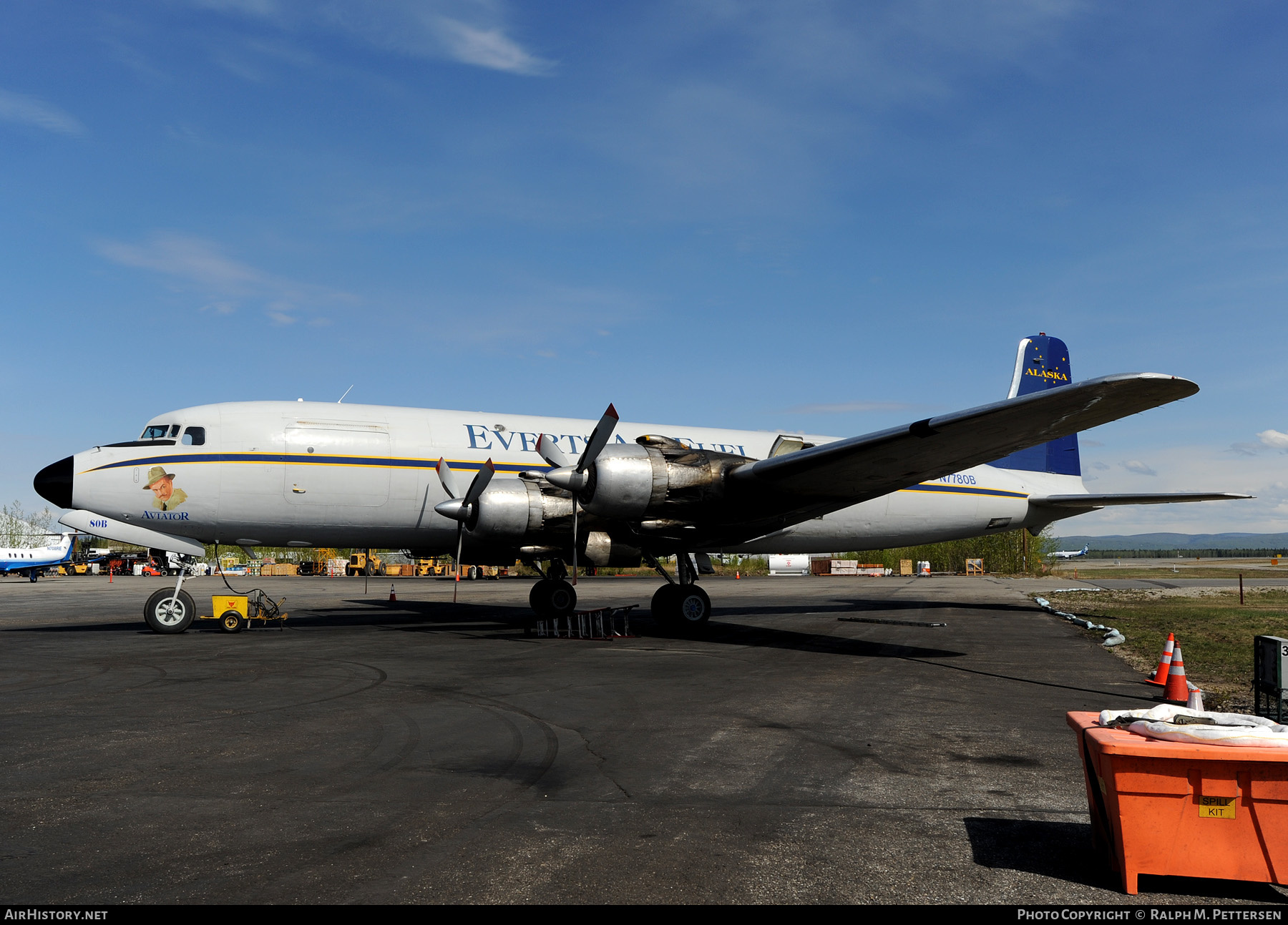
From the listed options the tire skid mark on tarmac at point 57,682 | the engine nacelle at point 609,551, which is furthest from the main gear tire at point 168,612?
the engine nacelle at point 609,551

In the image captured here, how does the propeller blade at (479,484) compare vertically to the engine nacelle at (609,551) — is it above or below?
above

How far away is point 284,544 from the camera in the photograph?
61.5ft

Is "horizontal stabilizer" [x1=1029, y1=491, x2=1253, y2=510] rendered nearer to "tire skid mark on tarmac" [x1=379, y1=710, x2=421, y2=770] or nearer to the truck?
"tire skid mark on tarmac" [x1=379, y1=710, x2=421, y2=770]

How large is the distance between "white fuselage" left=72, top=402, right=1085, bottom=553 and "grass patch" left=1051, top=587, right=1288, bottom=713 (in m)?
8.29

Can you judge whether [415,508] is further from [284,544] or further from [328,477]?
[284,544]

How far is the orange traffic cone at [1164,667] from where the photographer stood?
1057 centimetres

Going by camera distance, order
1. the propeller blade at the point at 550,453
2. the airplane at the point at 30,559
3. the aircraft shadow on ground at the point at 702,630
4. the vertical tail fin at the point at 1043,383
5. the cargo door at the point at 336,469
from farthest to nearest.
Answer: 1. the airplane at the point at 30,559
2. the vertical tail fin at the point at 1043,383
3. the cargo door at the point at 336,469
4. the propeller blade at the point at 550,453
5. the aircraft shadow on ground at the point at 702,630

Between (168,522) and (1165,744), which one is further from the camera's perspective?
(168,522)

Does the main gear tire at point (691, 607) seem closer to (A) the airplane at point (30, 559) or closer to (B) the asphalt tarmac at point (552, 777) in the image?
(B) the asphalt tarmac at point (552, 777)

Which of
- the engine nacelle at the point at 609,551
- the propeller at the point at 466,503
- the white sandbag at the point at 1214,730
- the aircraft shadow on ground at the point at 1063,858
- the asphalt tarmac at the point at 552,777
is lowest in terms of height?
the aircraft shadow on ground at the point at 1063,858

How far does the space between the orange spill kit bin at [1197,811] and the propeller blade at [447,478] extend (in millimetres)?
14864
